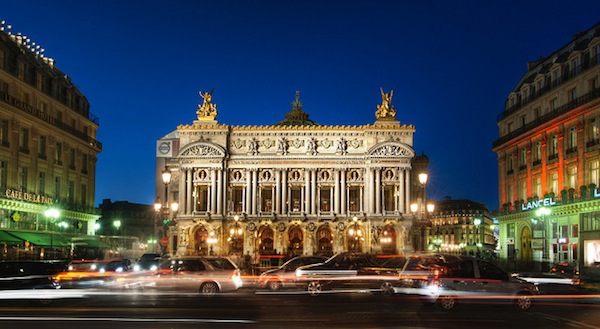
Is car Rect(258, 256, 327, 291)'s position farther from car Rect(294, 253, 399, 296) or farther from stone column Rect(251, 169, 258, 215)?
stone column Rect(251, 169, 258, 215)

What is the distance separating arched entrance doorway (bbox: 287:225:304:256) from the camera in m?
81.2

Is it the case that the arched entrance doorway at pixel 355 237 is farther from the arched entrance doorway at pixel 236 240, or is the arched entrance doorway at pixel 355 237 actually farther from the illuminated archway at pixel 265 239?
the arched entrance doorway at pixel 236 240

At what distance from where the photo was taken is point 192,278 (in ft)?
95.0

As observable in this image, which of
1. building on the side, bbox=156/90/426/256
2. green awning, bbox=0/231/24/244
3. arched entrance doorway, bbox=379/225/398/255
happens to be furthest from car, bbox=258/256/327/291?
arched entrance doorway, bbox=379/225/398/255

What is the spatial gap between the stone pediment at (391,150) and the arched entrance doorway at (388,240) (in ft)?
27.7

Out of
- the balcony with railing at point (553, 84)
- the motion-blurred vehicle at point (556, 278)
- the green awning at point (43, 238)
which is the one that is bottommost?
the motion-blurred vehicle at point (556, 278)

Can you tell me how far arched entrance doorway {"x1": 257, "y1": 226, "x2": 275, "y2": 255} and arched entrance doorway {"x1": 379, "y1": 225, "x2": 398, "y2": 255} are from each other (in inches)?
520

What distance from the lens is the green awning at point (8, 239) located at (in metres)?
48.6

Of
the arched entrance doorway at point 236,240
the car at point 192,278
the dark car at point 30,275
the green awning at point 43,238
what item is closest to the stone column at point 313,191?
the arched entrance doorway at point 236,240

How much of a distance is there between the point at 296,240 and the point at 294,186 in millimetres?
6513

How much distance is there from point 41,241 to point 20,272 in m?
28.8

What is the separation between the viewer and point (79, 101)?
70938 millimetres

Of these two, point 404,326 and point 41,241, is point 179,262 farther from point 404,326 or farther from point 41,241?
point 41,241

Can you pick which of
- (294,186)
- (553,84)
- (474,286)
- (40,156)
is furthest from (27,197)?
(553,84)
